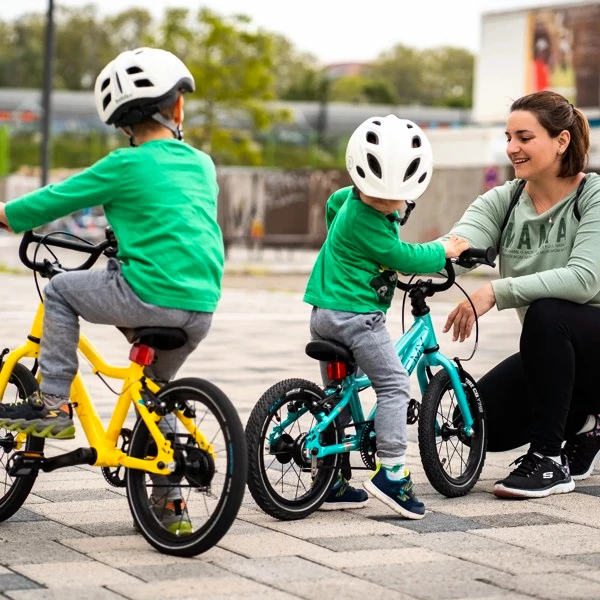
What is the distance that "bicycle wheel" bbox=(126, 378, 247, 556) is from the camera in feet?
13.8

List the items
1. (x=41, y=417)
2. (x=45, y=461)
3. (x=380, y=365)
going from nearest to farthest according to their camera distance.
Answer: (x=41, y=417), (x=45, y=461), (x=380, y=365)

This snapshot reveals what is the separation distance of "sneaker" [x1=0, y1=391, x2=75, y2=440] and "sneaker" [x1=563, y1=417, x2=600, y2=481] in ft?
7.84

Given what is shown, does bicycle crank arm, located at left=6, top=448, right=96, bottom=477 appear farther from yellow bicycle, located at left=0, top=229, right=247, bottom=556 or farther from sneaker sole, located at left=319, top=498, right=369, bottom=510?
sneaker sole, located at left=319, top=498, right=369, bottom=510

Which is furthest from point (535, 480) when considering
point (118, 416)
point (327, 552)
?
point (118, 416)

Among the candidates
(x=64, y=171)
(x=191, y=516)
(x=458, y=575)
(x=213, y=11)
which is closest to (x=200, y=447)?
(x=191, y=516)

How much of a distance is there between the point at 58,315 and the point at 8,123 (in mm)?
57514

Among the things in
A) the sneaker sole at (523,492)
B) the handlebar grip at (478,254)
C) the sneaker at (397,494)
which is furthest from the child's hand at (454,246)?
the sneaker sole at (523,492)

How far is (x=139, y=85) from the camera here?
4352 mm

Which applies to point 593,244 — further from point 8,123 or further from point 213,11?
point 8,123

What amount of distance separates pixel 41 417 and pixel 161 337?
49 centimetres

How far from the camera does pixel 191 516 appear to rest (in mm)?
4391

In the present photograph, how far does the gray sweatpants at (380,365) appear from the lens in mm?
4859

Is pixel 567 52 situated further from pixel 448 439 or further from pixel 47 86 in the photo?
pixel 448 439

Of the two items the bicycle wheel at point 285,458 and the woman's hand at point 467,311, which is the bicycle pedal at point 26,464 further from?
the woman's hand at point 467,311
